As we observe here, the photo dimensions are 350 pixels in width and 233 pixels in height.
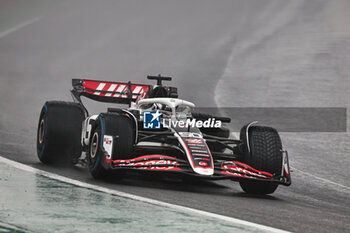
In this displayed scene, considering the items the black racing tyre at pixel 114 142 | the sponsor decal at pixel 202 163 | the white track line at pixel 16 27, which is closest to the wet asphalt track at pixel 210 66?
the white track line at pixel 16 27

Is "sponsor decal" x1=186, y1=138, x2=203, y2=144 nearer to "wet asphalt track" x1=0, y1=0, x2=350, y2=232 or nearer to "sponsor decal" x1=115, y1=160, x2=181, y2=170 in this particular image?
"sponsor decal" x1=115, y1=160, x2=181, y2=170

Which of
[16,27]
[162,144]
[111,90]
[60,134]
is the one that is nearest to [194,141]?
[162,144]

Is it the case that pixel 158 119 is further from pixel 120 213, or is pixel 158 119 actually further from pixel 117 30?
pixel 117 30

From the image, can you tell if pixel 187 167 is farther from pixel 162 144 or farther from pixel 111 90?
pixel 111 90

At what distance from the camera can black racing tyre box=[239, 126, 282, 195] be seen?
27.8ft

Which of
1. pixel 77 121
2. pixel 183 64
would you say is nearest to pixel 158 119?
pixel 77 121

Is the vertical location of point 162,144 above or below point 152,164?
above

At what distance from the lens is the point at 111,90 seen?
37.3ft

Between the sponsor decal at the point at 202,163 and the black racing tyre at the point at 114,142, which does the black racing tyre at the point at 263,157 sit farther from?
the black racing tyre at the point at 114,142

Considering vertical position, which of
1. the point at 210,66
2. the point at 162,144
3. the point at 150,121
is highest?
the point at 210,66

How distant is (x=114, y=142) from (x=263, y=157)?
1830 mm

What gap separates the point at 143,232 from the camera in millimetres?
4809

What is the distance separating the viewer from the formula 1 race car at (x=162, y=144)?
26.3 feet

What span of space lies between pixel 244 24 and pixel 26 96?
43.3 ft
